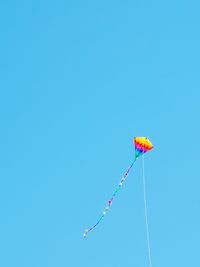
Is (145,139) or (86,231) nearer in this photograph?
(86,231)

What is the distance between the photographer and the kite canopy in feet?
133

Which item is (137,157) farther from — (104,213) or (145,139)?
(104,213)

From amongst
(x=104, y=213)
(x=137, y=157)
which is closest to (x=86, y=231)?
(x=104, y=213)

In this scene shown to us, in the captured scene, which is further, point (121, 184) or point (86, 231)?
point (121, 184)

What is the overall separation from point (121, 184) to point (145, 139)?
3461 millimetres

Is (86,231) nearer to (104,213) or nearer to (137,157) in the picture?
(104,213)

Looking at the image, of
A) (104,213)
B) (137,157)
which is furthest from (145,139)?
(104,213)

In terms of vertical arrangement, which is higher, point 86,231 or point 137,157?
point 137,157

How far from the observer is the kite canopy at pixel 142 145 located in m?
40.7

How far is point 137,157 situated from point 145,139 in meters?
1.56

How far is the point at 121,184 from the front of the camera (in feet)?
136

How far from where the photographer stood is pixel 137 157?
40.2m

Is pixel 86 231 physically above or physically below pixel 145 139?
below

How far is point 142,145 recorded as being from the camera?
40969 mm
